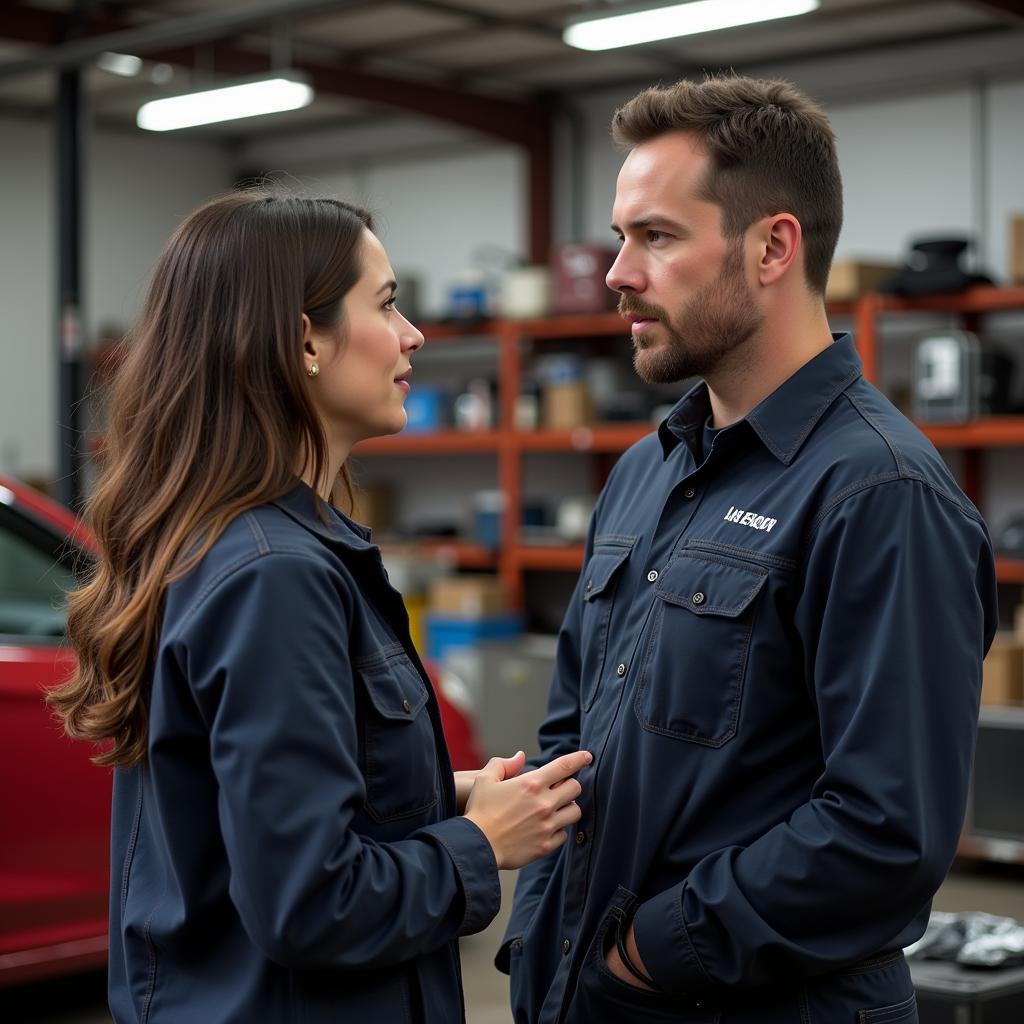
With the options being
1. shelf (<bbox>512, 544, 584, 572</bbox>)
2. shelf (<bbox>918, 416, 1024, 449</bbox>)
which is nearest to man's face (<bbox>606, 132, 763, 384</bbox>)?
shelf (<bbox>918, 416, 1024, 449</bbox>)

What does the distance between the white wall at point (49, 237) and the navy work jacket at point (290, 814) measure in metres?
9.26

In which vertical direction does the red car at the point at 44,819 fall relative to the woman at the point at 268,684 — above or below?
below

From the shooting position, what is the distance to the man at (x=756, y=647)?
156cm

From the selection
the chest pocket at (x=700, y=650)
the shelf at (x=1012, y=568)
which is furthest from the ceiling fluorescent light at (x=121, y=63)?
the chest pocket at (x=700, y=650)

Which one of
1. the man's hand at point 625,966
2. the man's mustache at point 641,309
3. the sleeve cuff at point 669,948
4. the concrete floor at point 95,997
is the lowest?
the concrete floor at point 95,997

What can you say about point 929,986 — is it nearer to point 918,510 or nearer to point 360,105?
point 918,510

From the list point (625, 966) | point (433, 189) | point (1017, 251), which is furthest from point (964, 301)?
point (625, 966)

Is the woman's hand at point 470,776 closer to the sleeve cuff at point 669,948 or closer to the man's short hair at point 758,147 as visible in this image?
the sleeve cuff at point 669,948

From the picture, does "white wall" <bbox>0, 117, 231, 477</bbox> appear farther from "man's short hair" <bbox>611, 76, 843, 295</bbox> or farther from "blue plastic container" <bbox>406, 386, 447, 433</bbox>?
"man's short hair" <bbox>611, 76, 843, 295</bbox>

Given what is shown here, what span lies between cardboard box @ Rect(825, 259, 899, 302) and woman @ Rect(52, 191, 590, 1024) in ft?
18.0

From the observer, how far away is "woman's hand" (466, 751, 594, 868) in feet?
5.32

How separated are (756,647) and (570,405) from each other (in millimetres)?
6687

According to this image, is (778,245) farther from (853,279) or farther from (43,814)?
(853,279)

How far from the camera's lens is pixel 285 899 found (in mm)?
1382
